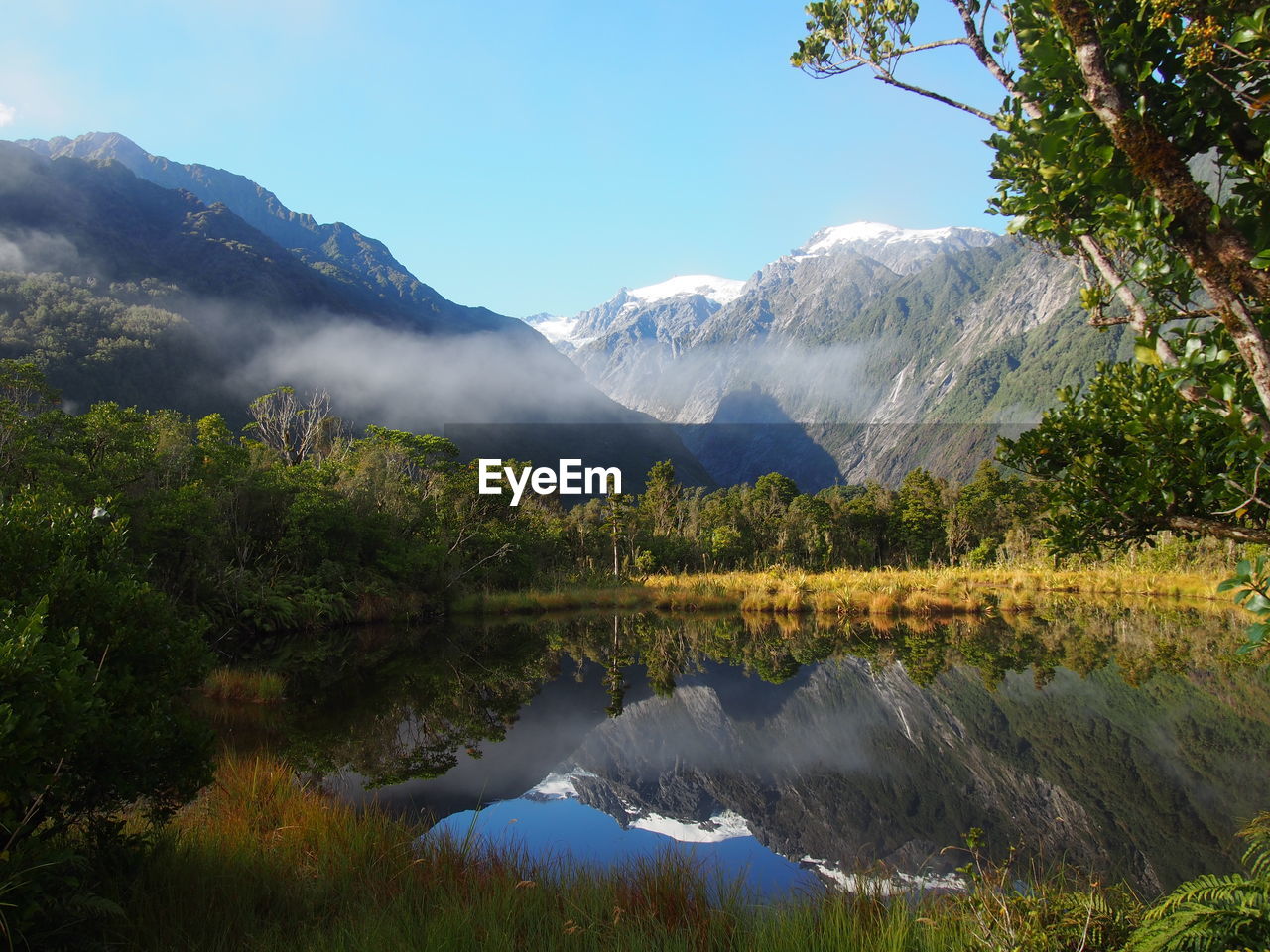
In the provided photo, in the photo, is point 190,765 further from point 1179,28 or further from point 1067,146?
point 1179,28

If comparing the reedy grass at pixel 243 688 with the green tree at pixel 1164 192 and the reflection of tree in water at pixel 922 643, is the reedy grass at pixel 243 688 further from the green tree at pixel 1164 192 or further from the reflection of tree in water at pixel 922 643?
the green tree at pixel 1164 192

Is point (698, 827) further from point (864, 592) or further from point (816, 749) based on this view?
point (864, 592)

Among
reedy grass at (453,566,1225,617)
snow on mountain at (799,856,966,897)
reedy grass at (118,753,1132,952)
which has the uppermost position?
reedy grass at (118,753,1132,952)

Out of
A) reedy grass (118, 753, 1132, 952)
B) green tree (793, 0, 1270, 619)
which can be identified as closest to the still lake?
reedy grass (118, 753, 1132, 952)

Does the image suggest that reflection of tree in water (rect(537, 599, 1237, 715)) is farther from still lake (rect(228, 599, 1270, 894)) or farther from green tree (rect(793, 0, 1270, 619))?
green tree (rect(793, 0, 1270, 619))

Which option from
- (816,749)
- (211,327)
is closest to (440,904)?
(816,749)

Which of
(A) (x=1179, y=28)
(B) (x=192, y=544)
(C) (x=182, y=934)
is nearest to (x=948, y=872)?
(C) (x=182, y=934)

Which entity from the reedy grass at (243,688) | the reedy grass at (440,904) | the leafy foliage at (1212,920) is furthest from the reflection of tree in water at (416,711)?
the leafy foliage at (1212,920)
